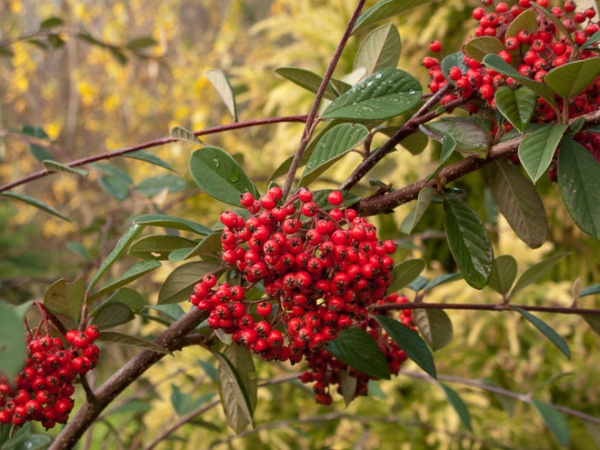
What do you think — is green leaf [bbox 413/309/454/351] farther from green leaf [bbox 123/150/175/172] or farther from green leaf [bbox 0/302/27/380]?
green leaf [bbox 0/302/27/380]

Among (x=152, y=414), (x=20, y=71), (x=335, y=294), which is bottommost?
(x=335, y=294)

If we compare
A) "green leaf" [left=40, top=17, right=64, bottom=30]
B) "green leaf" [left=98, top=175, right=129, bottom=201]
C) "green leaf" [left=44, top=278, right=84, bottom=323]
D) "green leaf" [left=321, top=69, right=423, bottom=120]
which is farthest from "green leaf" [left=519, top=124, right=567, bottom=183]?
"green leaf" [left=40, top=17, right=64, bottom=30]

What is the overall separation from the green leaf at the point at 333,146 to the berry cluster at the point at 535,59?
0.52ft

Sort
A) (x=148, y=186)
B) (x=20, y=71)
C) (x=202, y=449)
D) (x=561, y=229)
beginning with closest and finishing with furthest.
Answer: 1. (x=148, y=186)
2. (x=202, y=449)
3. (x=561, y=229)
4. (x=20, y=71)

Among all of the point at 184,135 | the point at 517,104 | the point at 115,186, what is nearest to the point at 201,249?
the point at 184,135

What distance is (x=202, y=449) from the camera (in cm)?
269

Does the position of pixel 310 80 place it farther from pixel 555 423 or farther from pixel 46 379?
pixel 555 423

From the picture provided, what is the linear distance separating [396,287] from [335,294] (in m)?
0.27

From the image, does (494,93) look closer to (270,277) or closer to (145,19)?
(270,277)

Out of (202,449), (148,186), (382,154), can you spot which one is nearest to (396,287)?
(382,154)

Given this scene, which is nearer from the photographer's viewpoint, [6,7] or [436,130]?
[436,130]

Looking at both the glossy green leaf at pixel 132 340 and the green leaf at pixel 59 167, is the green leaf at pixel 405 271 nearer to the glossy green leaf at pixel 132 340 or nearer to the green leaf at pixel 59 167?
the glossy green leaf at pixel 132 340

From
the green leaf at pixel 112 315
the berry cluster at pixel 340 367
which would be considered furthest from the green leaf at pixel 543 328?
the green leaf at pixel 112 315

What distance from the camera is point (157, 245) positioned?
0.63 metres
